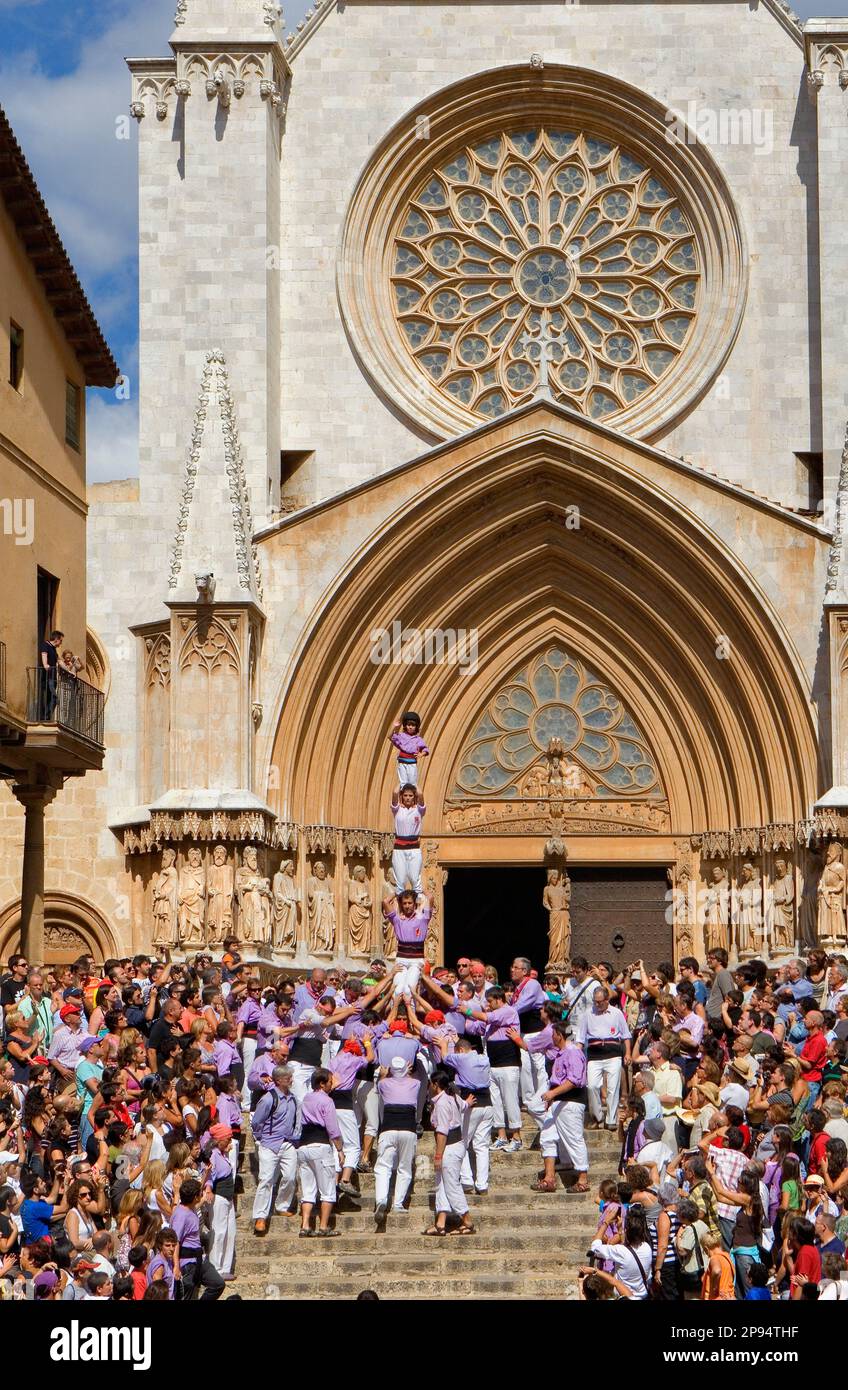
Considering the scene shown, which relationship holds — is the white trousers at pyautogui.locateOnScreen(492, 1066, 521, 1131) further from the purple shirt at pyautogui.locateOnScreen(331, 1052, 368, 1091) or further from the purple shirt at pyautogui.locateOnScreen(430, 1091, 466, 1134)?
the purple shirt at pyautogui.locateOnScreen(430, 1091, 466, 1134)

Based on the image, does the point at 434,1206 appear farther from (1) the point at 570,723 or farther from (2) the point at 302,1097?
(1) the point at 570,723

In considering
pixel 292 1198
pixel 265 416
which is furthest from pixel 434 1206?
pixel 265 416

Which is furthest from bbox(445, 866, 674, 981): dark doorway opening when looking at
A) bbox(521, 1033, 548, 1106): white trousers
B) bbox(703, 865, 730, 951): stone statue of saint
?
bbox(521, 1033, 548, 1106): white trousers

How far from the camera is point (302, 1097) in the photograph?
810 inches

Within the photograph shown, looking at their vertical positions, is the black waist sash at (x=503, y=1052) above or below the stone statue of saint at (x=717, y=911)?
below

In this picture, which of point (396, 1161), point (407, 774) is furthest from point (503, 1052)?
A: point (407, 774)

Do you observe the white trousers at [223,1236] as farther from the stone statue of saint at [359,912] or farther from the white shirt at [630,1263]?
the stone statue of saint at [359,912]

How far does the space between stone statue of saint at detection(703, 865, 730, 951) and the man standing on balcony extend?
29.2 feet

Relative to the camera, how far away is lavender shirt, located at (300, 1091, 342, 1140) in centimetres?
1925

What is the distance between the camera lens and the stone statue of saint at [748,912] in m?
29.9

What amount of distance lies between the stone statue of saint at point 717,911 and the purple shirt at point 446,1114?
11286 mm

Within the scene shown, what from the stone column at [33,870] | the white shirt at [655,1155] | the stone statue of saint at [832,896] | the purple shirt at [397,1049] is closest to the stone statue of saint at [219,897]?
the stone column at [33,870]

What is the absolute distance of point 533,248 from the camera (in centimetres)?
3350

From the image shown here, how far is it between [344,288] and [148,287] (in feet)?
8.81
